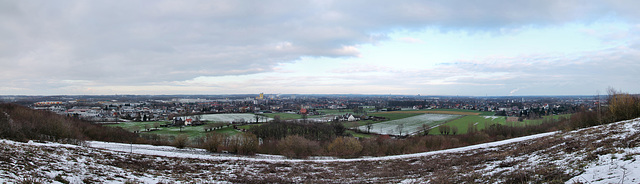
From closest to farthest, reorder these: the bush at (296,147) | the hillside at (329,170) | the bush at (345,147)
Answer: the hillside at (329,170), the bush at (296,147), the bush at (345,147)

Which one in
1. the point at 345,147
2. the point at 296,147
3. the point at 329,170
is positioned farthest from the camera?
the point at 345,147

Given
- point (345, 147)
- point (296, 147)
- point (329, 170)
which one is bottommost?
point (345, 147)

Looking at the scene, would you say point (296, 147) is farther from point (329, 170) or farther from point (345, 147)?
point (329, 170)

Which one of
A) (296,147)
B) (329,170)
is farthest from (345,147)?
(329,170)

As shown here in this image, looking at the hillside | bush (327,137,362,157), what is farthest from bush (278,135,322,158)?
the hillside

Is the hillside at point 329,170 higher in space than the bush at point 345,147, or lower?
higher

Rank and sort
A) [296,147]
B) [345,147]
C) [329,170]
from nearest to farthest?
[329,170] → [296,147] → [345,147]

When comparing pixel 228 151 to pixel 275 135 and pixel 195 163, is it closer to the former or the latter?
pixel 195 163

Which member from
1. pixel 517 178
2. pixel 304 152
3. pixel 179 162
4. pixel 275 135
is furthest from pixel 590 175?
pixel 275 135

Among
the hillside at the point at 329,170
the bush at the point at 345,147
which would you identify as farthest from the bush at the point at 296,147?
the hillside at the point at 329,170

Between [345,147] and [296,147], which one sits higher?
[296,147]

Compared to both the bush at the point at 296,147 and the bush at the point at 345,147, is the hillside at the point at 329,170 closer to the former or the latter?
the bush at the point at 296,147

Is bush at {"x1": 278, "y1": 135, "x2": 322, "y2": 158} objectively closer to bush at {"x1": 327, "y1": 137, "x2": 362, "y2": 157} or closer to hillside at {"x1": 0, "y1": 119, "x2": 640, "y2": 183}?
bush at {"x1": 327, "y1": 137, "x2": 362, "y2": 157}
